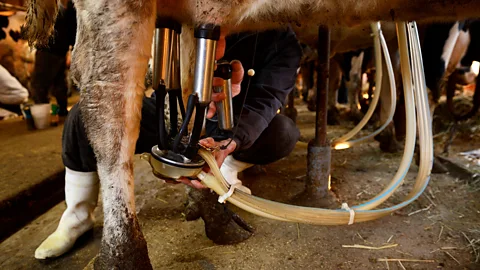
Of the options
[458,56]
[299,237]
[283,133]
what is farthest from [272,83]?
[458,56]

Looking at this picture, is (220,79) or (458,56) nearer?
(220,79)

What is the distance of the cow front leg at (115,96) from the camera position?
1116 millimetres

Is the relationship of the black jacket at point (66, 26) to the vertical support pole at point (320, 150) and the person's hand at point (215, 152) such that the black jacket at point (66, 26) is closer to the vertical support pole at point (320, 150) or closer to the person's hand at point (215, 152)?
the person's hand at point (215, 152)

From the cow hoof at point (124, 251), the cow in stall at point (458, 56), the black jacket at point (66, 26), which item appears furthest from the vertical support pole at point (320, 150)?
the cow in stall at point (458, 56)

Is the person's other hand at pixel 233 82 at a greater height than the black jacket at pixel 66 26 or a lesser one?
lesser

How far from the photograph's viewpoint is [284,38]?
6.02 ft

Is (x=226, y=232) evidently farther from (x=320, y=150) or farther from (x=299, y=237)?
(x=320, y=150)

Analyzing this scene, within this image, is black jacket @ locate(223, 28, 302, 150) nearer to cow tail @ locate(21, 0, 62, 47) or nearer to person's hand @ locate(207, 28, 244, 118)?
person's hand @ locate(207, 28, 244, 118)

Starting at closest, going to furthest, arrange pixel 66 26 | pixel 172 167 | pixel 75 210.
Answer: pixel 172 167 → pixel 75 210 → pixel 66 26

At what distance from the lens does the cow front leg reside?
1.12 m

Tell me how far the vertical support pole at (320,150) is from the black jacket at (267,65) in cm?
14

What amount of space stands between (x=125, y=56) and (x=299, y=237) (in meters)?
1.04

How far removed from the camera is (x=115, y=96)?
117 cm

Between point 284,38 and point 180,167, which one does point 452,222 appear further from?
point 180,167
